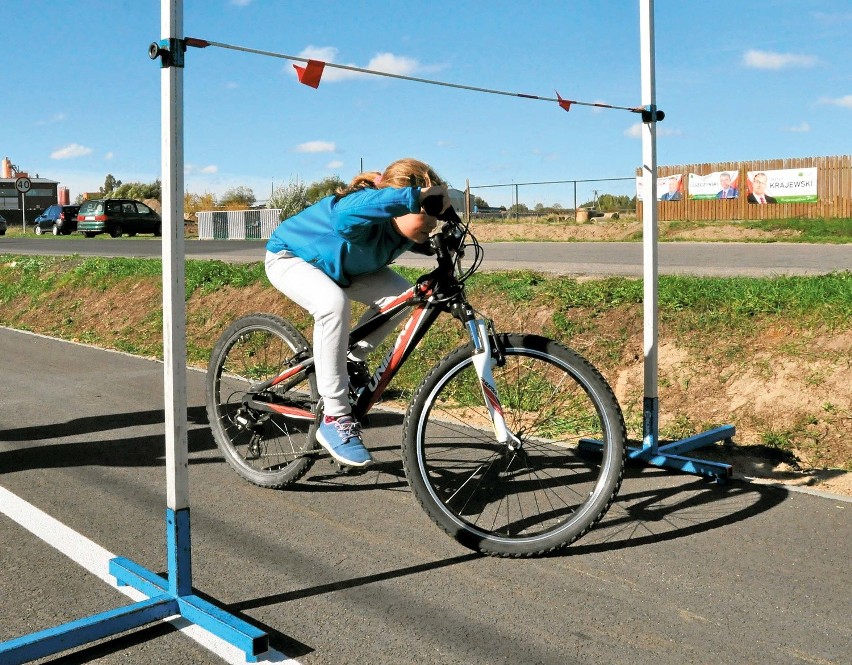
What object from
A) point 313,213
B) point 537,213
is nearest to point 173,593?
point 313,213

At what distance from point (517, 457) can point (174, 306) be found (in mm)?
2219

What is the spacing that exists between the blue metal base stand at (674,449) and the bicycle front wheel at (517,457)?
26 cm

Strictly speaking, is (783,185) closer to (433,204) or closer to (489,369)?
(489,369)

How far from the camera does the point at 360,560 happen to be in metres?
4.18

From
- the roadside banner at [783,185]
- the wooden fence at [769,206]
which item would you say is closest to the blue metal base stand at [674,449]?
the wooden fence at [769,206]

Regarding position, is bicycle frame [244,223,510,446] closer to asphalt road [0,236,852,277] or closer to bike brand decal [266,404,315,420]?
bike brand decal [266,404,315,420]

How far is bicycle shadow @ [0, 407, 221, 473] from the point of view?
19.6ft

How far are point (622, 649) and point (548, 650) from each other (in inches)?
9.8

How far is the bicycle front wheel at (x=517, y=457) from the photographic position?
4207 millimetres

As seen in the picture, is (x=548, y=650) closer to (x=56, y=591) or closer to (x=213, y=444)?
(x=56, y=591)

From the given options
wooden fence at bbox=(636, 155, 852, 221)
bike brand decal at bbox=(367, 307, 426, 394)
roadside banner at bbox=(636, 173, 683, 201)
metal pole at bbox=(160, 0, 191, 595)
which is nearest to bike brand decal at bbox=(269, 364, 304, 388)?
bike brand decal at bbox=(367, 307, 426, 394)

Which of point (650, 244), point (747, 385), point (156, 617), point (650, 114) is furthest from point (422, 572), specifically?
point (747, 385)

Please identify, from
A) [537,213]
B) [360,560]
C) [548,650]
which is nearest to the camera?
[548,650]

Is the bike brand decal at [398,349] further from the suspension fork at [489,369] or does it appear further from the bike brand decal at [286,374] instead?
the bike brand decal at [286,374]
